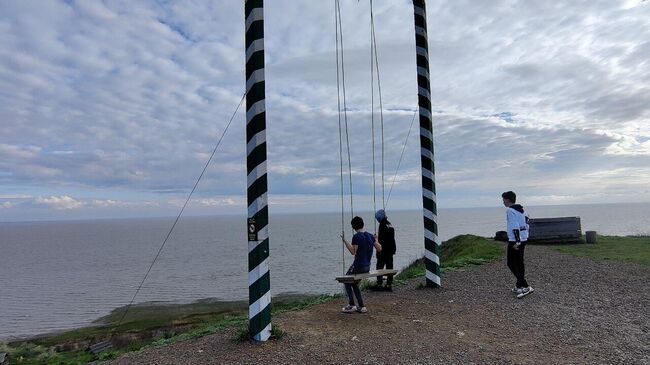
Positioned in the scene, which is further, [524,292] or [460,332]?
[524,292]

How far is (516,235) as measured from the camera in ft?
31.3

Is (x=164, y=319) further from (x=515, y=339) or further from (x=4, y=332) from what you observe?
(x=515, y=339)

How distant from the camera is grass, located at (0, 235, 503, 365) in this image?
13.0 m

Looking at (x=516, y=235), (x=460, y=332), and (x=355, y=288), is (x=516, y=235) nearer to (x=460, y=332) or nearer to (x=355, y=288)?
(x=460, y=332)

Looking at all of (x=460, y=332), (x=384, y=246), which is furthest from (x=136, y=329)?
(x=460, y=332)

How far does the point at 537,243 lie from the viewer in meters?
20.7

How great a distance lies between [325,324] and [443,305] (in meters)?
2.68

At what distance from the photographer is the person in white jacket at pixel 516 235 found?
9.60 m

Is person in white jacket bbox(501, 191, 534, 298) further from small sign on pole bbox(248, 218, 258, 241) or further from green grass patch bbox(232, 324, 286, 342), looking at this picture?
small sign on pole bbox(248, 218, 258, 241)

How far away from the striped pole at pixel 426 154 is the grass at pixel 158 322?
5.03 feet

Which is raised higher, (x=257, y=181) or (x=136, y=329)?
(x=257, y=181)

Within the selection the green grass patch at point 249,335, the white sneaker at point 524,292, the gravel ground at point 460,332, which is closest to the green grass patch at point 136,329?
the gravel ground at point 460,332

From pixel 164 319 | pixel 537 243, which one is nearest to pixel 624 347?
pixel 537 243

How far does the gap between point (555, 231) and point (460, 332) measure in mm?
16402
